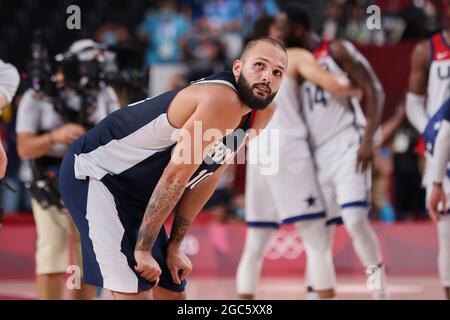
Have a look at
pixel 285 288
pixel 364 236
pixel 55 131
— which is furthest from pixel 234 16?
pixel 55 131

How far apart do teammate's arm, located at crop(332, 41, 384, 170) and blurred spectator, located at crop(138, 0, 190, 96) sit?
19.6ft

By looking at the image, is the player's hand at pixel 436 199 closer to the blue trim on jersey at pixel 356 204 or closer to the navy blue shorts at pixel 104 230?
the blue trim on jersey at pixel 356 204

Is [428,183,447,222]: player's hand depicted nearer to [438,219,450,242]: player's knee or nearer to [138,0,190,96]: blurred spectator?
[438,219,450,242]: player's knee

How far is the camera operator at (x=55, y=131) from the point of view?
597 centimetres

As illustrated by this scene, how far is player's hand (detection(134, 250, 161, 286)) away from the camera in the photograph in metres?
4.18

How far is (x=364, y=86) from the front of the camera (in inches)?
256

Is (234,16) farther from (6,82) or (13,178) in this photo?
(6,82)

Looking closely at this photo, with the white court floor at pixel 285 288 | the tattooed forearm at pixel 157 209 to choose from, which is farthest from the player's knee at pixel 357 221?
the tattooed forearm at pixel 157 209

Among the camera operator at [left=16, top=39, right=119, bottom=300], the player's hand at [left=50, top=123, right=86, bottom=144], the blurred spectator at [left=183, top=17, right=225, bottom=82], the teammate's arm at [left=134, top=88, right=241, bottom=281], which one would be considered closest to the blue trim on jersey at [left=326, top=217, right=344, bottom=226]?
the camera operator at [left=16, top=39, right=119, bottom=300]

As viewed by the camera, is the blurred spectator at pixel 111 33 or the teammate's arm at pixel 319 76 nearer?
the teammate's arm at pixel 319 76

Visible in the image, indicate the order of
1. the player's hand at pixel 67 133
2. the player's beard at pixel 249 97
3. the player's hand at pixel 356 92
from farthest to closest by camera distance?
1. the player's hand at pixel 356 92
2. the player's hand at pixel 67 133
3. the player's beard at pixel 249 97

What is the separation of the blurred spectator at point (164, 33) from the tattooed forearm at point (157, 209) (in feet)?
27.1
